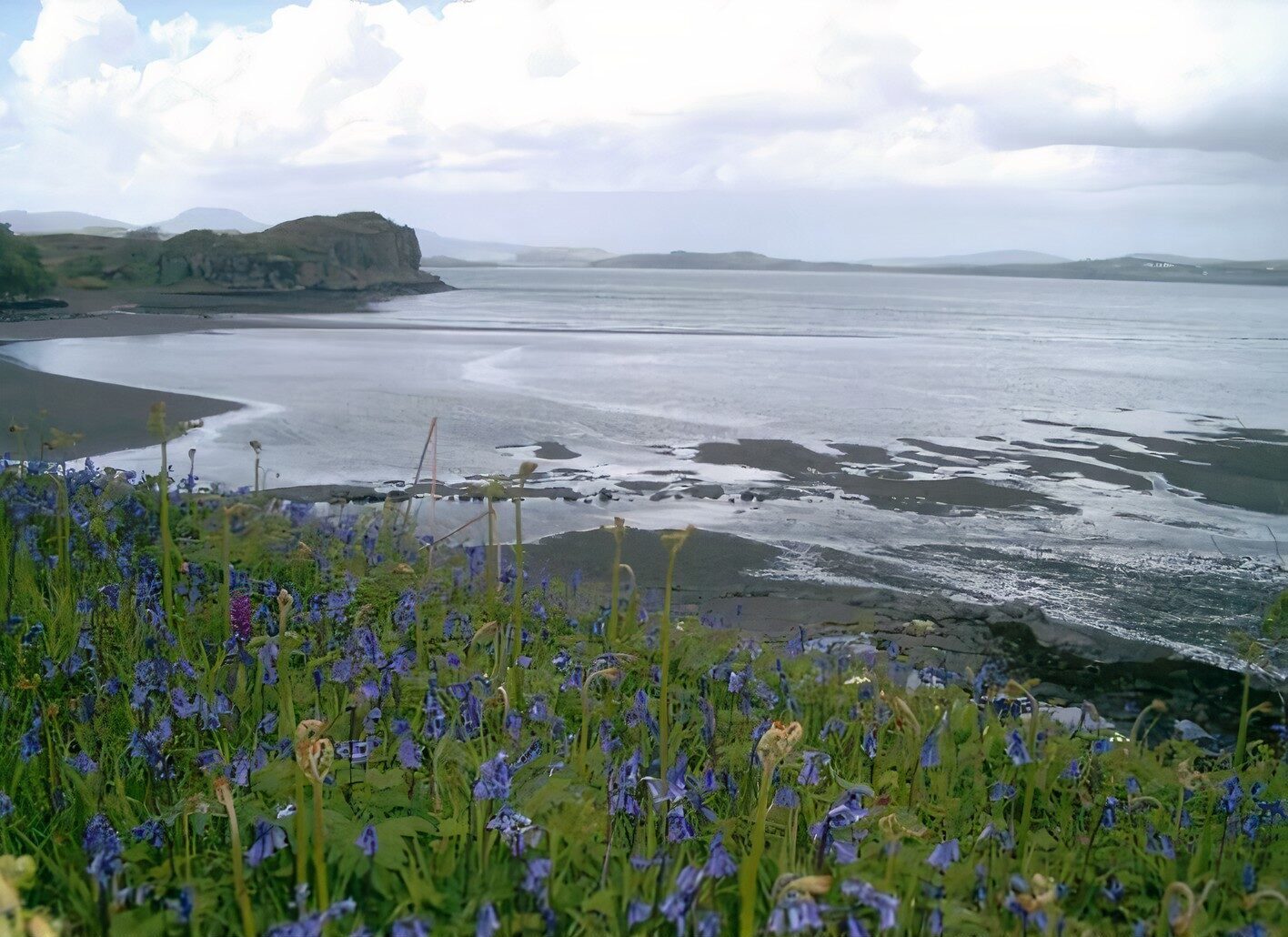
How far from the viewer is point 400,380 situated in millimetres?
16969

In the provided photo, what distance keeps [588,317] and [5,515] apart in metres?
33.4

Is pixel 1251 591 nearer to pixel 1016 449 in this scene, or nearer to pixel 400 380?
pixel 1016 449

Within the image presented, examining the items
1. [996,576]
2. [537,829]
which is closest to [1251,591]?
[996,576]

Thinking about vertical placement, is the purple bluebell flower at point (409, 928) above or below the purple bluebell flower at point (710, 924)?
above

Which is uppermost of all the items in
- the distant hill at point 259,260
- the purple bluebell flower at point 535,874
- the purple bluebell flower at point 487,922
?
the distant hill at point 259,260

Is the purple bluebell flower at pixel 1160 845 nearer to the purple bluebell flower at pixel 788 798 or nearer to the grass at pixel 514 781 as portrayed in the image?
the grass at pixel 514 781

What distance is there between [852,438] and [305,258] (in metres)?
29.9

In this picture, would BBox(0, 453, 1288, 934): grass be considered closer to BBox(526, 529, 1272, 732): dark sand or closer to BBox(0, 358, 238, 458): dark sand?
BBox(526, 529, 1272, 732): dark sand

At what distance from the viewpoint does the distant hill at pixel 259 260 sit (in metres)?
23.0

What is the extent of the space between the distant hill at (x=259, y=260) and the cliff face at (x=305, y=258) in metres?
0.03

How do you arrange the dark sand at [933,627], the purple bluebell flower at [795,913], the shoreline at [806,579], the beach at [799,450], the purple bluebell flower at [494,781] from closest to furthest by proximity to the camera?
the purple bluebell flower at [795,913], the purple bluebell flower at [494,781], the dark sand at [933,627], the shoreline at [806,579], the beach at [799,450]

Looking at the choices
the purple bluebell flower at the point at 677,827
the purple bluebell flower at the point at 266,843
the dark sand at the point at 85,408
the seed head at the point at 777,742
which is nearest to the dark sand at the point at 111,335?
the dark sand at the point at 85,408

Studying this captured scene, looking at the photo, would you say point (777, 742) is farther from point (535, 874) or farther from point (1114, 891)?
point (1114, 891)

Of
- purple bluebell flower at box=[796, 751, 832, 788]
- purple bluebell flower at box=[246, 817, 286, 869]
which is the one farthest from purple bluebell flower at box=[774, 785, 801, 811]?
purple bluebell flower at box=[246, 817, 286, 869]
